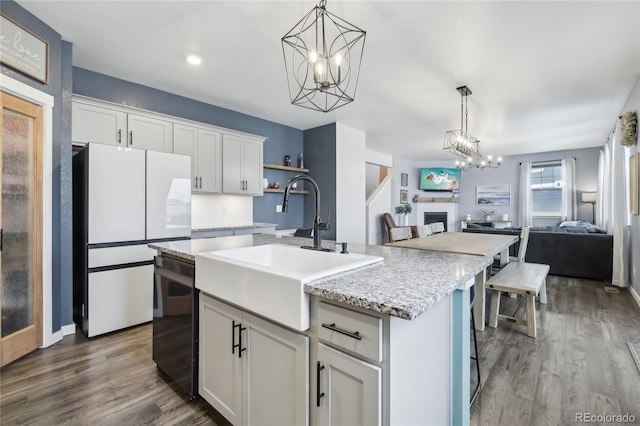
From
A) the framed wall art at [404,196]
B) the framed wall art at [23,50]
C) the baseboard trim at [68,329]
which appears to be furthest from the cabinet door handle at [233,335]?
the framed wall art at [404,196]

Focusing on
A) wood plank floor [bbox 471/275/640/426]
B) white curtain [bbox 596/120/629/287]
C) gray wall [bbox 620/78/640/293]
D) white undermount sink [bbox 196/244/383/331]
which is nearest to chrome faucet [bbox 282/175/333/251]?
white undermount sink [bbox 196/244/383/331]

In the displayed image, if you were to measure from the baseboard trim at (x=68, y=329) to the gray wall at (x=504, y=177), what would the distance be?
723cm

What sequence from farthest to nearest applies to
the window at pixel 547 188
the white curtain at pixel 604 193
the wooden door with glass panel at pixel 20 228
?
the window at pixel 547 188 → the white curtain at pixel 604 193 → the wooden door with glass panel at pixel 20 228

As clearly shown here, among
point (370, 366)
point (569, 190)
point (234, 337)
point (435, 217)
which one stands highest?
point (569, 190)

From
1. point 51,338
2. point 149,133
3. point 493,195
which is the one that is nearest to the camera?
point 51,338

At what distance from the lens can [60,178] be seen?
8.66 feet

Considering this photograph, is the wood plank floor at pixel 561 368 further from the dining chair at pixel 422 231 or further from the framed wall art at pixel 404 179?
the framed wall art at pixel 404 179

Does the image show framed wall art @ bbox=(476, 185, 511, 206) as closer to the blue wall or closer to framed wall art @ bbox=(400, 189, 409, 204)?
framed wall art @ bbox=(400, 189, 409, 204)

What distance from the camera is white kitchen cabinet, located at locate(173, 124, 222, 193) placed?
362cm

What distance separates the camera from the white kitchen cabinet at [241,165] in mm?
4062

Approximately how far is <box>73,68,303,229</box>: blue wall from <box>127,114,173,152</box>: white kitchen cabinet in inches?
12.1

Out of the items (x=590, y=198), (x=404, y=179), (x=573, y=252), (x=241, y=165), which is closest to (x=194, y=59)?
(x=241, y=165)

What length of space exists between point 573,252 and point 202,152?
5.75m

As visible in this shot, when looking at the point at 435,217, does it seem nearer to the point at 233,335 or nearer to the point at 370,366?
the point at 233,335
